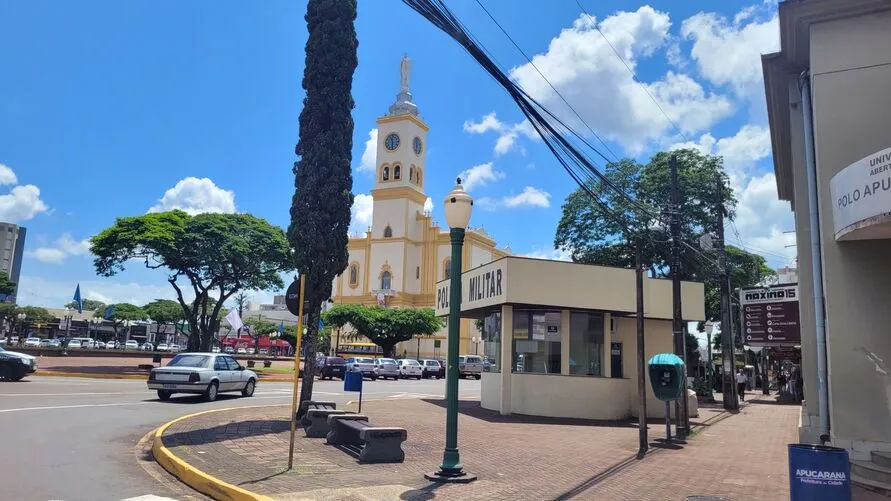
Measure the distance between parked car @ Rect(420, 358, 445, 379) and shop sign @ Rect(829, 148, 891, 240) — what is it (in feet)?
132

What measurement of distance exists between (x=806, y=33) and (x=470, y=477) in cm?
952

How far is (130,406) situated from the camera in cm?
1705

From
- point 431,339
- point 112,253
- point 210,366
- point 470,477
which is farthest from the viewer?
point 431,339

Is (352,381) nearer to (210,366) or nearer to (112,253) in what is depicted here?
(210,366)

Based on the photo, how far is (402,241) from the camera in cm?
7656

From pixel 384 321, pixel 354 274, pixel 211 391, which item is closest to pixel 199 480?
pixel 211 391

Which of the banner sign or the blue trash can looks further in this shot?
the banner sign

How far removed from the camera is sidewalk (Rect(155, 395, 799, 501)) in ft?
27.2

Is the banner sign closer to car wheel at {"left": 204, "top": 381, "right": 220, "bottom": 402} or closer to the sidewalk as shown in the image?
the sidewalk

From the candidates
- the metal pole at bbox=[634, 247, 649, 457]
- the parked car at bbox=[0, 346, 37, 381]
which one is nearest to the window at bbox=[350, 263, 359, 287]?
the parked car at bbox=[0, 346, 37, 381]

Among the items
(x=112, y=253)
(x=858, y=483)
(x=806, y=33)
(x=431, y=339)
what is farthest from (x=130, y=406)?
(x=431, y=339)

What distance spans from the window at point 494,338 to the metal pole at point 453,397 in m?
10.6

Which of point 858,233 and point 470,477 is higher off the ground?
point 858,233

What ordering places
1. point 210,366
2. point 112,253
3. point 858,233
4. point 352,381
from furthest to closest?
1. point 112,253
2. point 210,366
3. point 352,381
4. point 858,233
